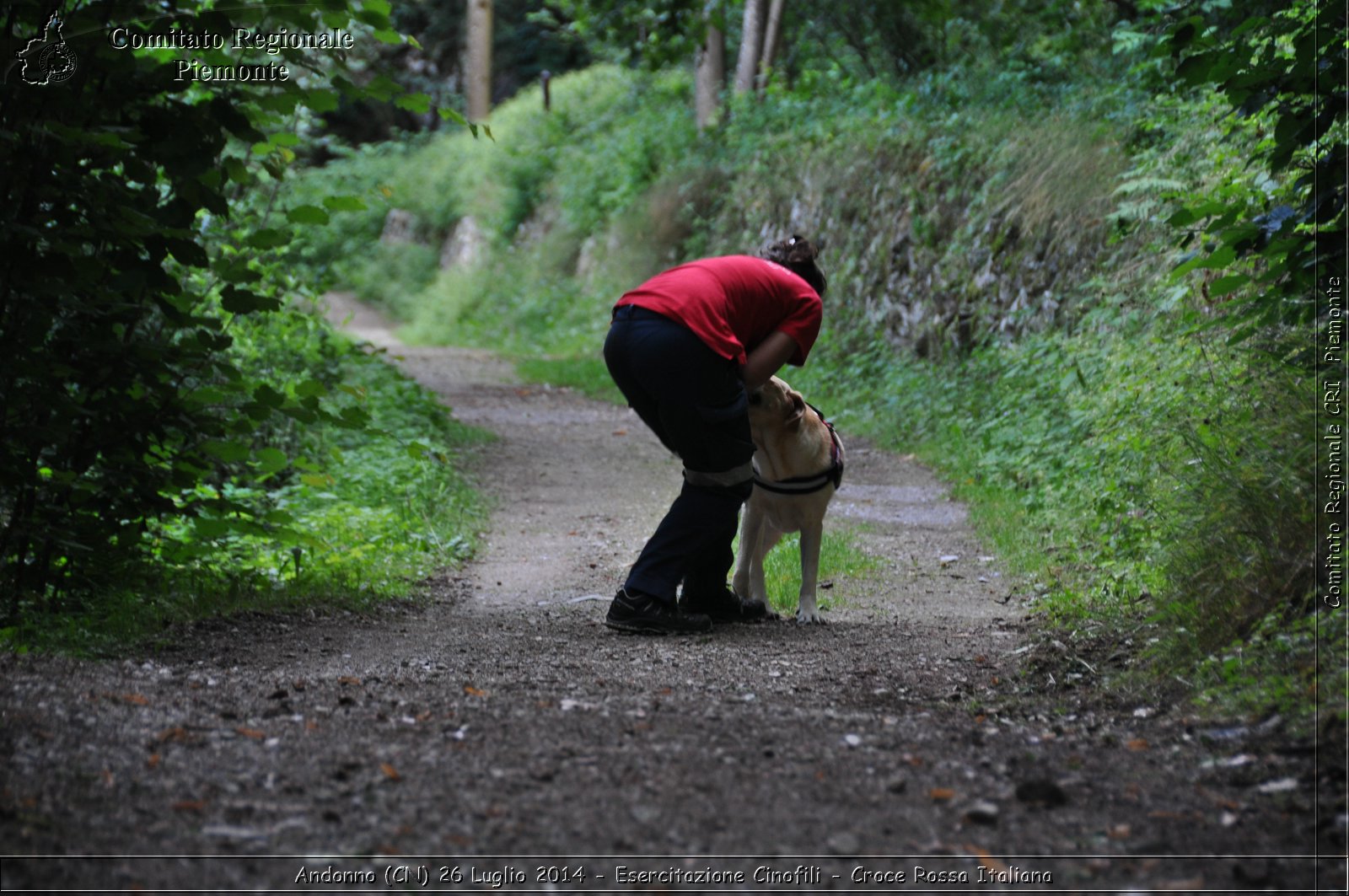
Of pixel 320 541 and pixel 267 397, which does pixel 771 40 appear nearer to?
pixel 320 541

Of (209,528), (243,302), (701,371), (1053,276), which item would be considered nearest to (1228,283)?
(701,371)

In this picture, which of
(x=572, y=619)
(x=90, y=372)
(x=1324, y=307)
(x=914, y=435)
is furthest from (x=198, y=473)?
(x=914, y=435)

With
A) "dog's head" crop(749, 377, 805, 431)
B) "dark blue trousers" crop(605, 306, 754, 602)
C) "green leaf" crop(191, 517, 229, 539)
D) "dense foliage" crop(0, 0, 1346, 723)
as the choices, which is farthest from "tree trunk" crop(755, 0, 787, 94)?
"green leaf" crop(191, 517, 229, 539)

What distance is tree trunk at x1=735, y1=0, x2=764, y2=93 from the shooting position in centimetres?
1973

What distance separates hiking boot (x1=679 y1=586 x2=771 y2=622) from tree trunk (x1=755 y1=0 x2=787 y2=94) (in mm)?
15095

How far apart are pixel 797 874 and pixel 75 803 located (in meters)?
1.72

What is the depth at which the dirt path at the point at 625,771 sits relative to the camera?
8.59 ft

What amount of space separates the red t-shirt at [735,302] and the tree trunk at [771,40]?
49.4 ft

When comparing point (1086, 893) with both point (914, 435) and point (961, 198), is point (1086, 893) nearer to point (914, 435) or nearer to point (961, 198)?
point (914, 435)

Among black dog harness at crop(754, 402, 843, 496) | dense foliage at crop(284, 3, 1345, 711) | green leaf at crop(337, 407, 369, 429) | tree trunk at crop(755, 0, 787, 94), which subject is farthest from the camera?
tree trunk at crop(755, 0, 787, 94)

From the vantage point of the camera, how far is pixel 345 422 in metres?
5.12

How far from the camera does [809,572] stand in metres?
5.98

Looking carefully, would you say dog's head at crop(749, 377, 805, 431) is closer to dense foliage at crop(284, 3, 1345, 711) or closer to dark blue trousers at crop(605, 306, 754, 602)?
dark blue trousers at crop(605, 306, 754, 602)

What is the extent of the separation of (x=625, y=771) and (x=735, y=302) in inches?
101
